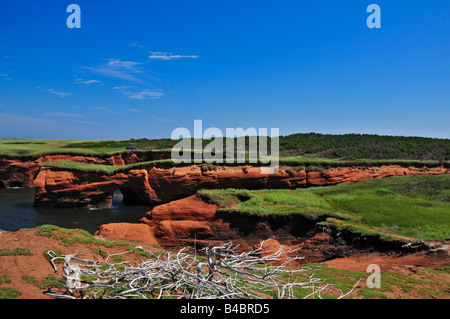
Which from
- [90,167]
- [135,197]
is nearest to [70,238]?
[90,167]

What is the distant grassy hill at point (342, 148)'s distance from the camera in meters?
41.6

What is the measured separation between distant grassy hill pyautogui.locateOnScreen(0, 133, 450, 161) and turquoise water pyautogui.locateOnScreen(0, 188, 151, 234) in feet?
35.5

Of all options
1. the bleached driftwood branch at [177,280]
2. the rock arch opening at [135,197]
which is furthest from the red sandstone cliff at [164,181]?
the bleached driftwood branch at [177,280]

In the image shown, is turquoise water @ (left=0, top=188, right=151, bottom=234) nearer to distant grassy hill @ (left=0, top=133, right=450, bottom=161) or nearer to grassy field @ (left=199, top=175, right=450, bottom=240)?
distant grassy hill @ (left=0, top=133, right=450, bottom=161)

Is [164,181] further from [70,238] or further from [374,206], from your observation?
[374,206]

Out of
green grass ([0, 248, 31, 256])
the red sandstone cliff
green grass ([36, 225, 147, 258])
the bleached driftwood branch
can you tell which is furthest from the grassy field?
green grass ([0, 248, 31, 256])

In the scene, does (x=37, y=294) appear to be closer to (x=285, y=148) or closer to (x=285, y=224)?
(x=285, y=224)

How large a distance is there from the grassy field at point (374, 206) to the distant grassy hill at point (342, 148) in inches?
730

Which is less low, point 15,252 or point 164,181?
point 164,181

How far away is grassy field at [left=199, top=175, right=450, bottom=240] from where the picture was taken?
556 inches

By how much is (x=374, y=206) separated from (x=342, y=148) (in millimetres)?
37472

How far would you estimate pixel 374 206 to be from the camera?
17.7m

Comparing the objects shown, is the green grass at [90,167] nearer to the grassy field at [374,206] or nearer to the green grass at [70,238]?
the grassy field at [374,206]

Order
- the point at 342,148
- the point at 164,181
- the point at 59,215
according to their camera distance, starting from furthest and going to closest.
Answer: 1. the point at 342,148
2. the point at 164,181
3. the point at 59,215
